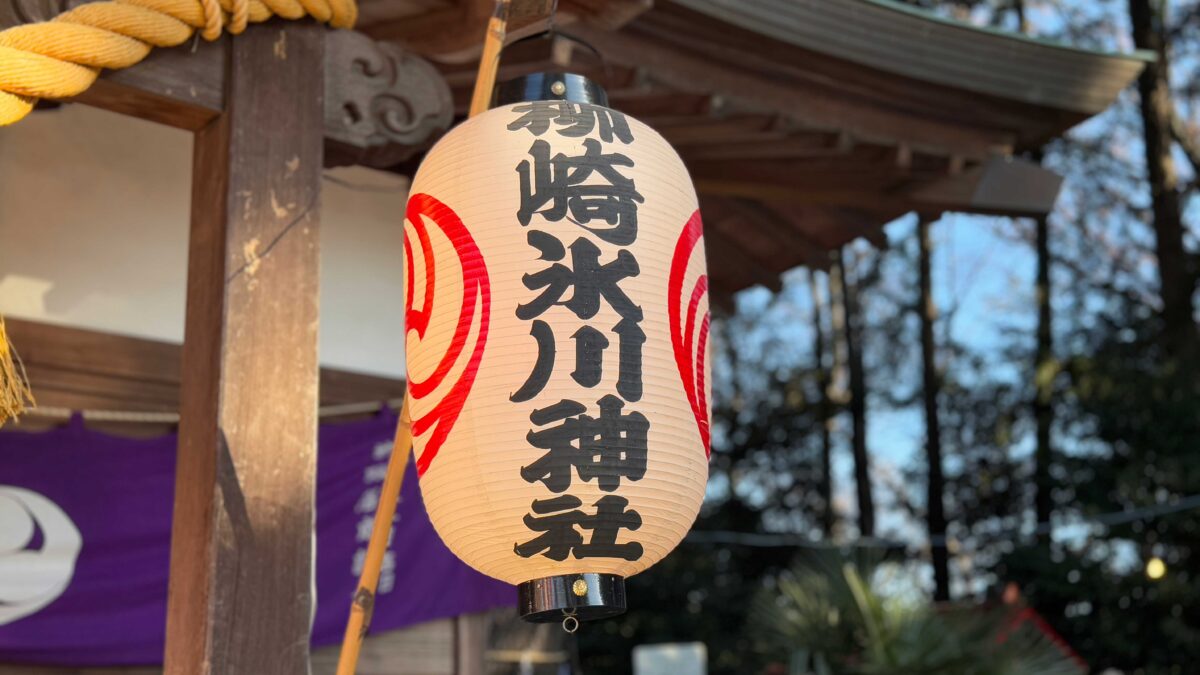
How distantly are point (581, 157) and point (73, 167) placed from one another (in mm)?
2699

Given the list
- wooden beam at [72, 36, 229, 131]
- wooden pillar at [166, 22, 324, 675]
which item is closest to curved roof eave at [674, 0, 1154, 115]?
wooden pillar at [166, 22, 324, 675]

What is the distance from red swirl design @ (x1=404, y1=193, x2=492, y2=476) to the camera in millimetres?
2328

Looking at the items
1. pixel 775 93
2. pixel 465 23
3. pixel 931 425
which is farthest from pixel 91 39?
pixel 931 425

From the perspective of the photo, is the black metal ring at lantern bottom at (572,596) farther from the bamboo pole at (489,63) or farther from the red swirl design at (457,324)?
the bamboo pole at (489,63)

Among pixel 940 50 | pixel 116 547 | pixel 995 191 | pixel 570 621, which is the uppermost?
pixel 940 50

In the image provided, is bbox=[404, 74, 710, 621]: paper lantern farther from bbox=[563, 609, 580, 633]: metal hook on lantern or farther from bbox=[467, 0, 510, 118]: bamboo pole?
bbox=[467, 0, 510, 118]: bamboo pole

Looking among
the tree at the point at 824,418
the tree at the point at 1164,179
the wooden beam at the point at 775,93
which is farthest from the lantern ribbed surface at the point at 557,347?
the tree at the point at 824,418

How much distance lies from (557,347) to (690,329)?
0.32 m

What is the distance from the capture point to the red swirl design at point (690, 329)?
7.90 feet

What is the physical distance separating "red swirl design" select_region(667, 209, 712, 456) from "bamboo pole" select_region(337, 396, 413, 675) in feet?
2.26

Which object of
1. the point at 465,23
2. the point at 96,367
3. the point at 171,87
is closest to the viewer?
the point at 171,87

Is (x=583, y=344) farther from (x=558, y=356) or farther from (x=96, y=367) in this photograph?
(x=96, y=367)

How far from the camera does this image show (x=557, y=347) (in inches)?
89.2

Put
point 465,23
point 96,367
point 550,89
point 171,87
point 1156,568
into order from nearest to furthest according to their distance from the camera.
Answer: point 550,89, point 171,87, point 465,23, point 96,367, point 1156,568
